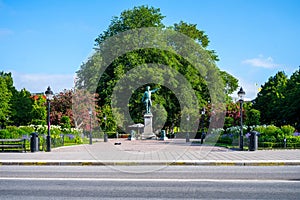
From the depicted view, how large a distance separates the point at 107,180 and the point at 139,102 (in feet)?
154

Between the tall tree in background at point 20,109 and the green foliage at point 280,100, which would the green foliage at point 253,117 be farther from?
the tall tree in background at point 20,109

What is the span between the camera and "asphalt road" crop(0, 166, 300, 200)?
975 cm

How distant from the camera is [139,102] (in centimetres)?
5959

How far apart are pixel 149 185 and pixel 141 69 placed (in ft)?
155

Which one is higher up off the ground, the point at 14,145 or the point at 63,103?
the point at 63,103

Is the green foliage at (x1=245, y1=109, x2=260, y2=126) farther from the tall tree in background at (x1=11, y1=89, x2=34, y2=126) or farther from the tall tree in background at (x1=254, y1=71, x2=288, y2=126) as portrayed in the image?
the tall tree in background at (x1=11, y1=89, x2=34, y2=126)

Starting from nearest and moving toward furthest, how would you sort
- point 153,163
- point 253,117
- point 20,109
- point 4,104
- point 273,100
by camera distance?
point 153,163 < point 253,117 < point 273,100 < point 4,104 < point 20,109

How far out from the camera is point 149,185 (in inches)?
454

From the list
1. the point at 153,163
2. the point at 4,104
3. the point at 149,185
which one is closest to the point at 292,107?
the point at 153,163

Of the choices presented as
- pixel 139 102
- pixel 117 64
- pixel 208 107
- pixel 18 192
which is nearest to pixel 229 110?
pixel 208 107

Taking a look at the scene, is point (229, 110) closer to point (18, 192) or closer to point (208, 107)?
point (208, 107)

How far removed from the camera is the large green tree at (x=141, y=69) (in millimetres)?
59062

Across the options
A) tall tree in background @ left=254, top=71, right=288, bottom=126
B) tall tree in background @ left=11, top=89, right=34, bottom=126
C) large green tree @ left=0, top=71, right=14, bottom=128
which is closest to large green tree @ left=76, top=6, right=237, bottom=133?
tall tree in background @ left=254, top=71, right=288, bottom=126

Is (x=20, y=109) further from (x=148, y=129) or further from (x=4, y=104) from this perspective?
(x=148, y=129)
